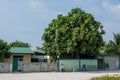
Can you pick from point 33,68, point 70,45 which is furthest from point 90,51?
point 33,68

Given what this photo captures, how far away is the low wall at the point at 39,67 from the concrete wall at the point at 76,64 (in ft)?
3.91

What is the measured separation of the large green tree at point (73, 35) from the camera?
35.6 meters

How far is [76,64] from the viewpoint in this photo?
37.7 meters

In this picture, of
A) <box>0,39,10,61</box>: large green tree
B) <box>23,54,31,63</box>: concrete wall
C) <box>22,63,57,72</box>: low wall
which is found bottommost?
<box>22,63,57,72</box>: low wall

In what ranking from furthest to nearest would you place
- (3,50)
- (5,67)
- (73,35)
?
(73,35), (3,50), (5,67)

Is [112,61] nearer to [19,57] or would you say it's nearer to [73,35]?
[73,35]

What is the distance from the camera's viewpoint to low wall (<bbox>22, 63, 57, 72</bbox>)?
3543cm

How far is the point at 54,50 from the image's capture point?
122 feet

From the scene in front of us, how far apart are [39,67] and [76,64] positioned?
18.8 ft

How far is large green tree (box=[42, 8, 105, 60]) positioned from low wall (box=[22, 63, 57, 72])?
1.67 m

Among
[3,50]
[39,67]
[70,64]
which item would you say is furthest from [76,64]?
[3,50]

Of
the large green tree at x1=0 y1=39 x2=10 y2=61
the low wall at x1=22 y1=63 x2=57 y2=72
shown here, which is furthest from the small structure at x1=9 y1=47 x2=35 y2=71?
the low wall at x1=22 y1=63 x2=57 y2=72

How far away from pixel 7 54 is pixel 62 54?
8204mm

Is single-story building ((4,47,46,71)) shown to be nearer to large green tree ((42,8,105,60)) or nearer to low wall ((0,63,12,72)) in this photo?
low wall ((0,63,12,72))
